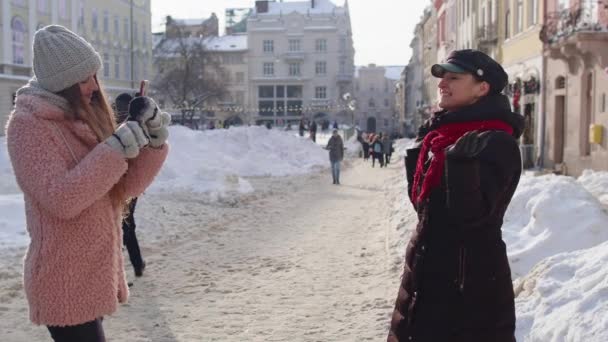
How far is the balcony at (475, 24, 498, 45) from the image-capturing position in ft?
98.4

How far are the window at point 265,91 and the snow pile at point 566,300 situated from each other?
83.0m

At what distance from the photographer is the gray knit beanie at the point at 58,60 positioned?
258 cm

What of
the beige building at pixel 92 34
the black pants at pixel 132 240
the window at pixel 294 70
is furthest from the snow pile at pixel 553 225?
the window at pixel 294 70

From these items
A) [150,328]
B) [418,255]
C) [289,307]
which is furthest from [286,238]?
[418,255]

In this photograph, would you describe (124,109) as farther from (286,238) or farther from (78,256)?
(286,238)

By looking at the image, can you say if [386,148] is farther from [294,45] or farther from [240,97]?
[240,97]

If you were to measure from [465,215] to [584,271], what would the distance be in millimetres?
2316

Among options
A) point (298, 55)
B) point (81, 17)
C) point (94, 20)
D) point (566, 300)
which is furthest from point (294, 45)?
point (566, 300)

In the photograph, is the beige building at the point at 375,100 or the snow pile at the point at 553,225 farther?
the beige building at the point at 375,100

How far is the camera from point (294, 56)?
85.6 m

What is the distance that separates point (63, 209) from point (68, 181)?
0.33ft

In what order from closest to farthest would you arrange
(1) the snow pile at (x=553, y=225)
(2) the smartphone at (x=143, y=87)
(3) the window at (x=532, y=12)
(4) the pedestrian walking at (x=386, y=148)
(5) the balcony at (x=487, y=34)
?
(2) the smartphone at (x=143, y=87)
(1) the snow pile at (x=553, y=225)
(3) the window at (x=532, y=12)
(4) the pedestrian walking at (x=386, y=148)
(5) the balcony at (x=487, y=34)

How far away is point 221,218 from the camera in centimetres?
1226

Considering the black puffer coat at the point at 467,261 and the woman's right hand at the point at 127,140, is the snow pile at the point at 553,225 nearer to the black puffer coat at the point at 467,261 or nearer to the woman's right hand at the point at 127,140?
the black puffer coat at the point at 467,261
